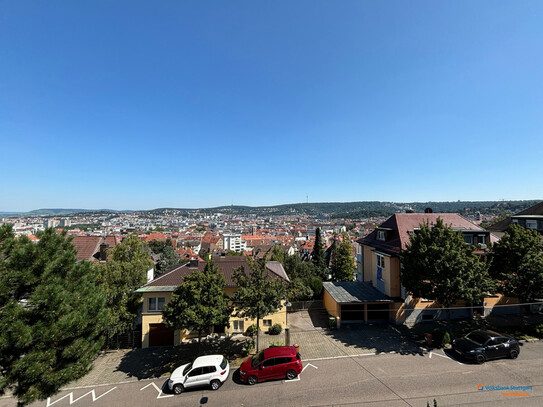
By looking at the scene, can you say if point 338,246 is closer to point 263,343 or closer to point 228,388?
point 263,343

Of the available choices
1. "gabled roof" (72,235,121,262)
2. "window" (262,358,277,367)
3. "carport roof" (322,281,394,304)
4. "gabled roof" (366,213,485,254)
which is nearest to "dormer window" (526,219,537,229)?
"gabled roof" (366,213,485,254)

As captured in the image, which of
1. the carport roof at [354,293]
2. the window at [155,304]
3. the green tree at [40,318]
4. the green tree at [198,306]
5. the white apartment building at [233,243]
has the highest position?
the green tree at [40,318]

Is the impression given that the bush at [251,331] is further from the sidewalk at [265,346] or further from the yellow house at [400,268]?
the yellow house at [400,268]

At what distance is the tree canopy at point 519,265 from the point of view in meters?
18.5

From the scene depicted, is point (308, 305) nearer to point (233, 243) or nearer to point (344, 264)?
point (344, 264)

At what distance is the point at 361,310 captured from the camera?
77.7 ft

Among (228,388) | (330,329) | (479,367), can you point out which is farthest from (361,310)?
(228,388)

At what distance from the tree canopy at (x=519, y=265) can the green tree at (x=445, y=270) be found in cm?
255

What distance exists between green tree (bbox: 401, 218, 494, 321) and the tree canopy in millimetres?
2554

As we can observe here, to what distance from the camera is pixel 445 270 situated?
1800 cm

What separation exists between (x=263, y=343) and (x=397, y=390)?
34.2 ft

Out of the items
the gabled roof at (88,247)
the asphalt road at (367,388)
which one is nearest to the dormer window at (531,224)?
the asphalt road at (367,388)

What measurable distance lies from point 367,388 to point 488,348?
29.3 ft

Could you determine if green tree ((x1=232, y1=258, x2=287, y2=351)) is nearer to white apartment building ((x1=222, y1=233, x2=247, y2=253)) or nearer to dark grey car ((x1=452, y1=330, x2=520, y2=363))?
dark grey car ((x1=452, y1=330, x2=520, y2=363))
